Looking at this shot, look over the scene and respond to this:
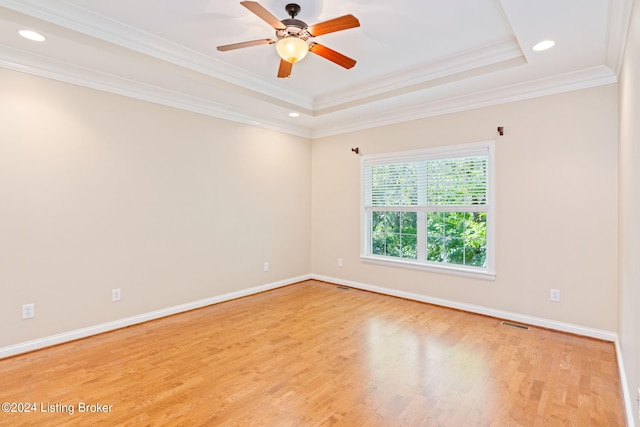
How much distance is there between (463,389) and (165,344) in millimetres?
2513

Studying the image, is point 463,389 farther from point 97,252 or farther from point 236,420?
point 97,252

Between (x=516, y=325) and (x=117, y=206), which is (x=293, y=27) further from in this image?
(x=516, y=325)

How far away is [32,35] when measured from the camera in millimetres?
2438

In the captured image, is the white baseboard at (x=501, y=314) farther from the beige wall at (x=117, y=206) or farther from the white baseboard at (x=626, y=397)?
the beige wall at (x=117, y=206)

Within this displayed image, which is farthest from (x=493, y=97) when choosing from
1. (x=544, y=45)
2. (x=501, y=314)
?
(x=501, y=314)

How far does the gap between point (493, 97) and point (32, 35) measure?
14.0ft

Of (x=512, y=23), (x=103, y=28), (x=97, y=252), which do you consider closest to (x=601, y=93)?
(x=512, y=23)

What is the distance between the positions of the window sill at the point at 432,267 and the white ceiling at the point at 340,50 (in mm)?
1942

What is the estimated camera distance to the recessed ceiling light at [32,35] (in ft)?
7.84

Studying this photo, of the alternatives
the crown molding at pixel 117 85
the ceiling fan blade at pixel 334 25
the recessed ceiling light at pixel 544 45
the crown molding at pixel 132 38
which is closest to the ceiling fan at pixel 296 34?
the ceiling fan blade at pixel 334 25

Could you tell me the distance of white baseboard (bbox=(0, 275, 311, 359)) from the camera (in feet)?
9.00

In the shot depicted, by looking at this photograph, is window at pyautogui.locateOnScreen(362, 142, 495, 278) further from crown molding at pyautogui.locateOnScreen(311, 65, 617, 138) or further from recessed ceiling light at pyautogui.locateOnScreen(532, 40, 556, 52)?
recessed ceiling light at pyautogui.locateOnScreen(532, 40, 556, 52)

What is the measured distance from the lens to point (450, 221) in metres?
4.05

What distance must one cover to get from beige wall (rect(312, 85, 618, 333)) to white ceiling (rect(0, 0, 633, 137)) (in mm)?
220
